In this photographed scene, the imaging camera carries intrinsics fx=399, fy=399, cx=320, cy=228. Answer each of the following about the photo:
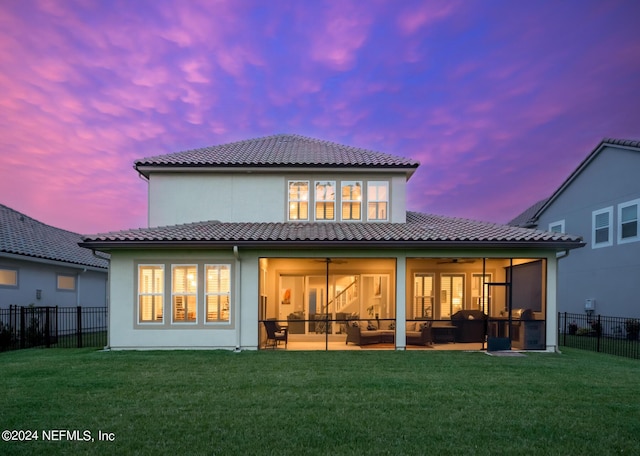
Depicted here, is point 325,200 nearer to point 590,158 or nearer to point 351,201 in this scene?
point 351,201

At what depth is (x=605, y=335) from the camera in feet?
62.1

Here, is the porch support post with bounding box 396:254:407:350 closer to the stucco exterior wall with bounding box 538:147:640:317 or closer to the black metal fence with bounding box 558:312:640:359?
the black metal fence with bounding box 558:312:640:359

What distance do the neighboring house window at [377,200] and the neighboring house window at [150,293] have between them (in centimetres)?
773

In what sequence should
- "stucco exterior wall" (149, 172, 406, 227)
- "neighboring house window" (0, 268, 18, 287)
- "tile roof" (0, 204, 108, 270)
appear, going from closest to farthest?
"stucco exterior wall" (149, 172, 406, 227)
"neighboring house window" (0, 268, 18, 287)
"tile roof" (0, 204, 108, 270)

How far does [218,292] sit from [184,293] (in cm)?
108

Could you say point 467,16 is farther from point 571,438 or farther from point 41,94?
point 41,94

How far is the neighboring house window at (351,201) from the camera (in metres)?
15.3

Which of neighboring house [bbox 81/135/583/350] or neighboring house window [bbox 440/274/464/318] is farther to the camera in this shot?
neighboring house window [bbox 440/274/464/318]

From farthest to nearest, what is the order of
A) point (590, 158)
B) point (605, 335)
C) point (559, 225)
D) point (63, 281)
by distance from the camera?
point (559, 225), point (590, 158), point (63, 281), point (605, 335)

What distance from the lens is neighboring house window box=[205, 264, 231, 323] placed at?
12836 mm

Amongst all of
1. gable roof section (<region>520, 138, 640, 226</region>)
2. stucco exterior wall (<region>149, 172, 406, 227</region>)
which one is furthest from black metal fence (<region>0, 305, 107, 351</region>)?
gable roof section (<region>520, 138, 640, 226</region>)

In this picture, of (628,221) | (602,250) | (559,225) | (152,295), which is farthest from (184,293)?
(559,225)

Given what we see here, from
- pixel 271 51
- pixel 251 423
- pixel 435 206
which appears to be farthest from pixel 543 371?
pixel 435 206

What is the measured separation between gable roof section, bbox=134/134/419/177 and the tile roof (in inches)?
260
